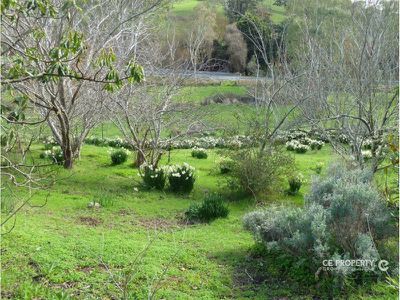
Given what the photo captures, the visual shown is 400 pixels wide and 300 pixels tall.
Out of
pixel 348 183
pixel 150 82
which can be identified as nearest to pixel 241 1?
pixel 150 82

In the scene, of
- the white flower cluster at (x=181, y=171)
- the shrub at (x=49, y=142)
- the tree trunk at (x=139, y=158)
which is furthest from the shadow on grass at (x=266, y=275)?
the shrub at (x=49, y=142)

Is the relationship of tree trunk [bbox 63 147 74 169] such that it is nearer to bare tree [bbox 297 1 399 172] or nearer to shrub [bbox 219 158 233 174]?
shrub [bbox 219 158 233 174]

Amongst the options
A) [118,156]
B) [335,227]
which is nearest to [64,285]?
[335,227]

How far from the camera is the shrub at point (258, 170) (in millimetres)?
9859

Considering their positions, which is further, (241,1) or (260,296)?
(241,1)

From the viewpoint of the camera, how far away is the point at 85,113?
11.0 meters

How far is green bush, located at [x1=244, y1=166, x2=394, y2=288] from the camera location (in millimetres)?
5301

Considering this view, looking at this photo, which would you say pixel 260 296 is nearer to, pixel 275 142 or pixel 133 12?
pixel 275 142

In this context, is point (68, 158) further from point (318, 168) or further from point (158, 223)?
point (318, 168)

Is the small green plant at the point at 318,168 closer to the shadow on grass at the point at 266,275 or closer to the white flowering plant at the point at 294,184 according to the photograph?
the white flowering plant at the point at 294,184

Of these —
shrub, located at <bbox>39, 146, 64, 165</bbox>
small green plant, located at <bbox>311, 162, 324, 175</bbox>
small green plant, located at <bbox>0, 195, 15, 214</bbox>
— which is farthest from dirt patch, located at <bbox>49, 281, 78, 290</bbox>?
small green plant, located at <bbox>311, 162, 324, 175</bbox>

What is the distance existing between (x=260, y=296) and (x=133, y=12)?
26.9 ft

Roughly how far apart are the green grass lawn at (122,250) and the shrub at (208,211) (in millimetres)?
142

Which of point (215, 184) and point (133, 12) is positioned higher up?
point (133, 12)
